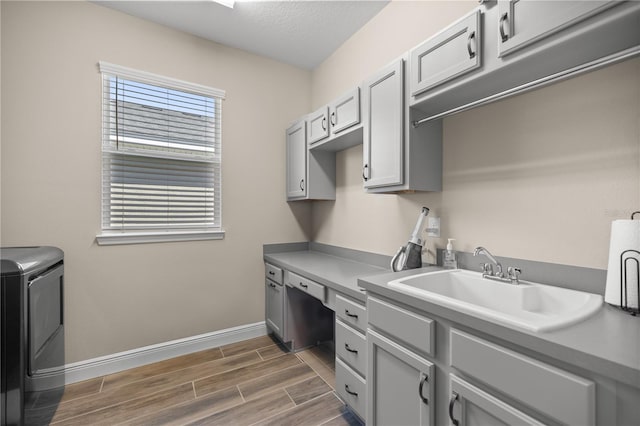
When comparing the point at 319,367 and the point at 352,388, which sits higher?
the point at 352,388

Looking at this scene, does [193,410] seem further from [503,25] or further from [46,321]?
[503,25]

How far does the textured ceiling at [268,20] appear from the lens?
7.39 feet

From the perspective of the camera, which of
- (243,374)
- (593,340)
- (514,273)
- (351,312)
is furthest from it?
(243,374)

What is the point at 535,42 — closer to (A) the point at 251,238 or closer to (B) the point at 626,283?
(B) the point at 626,283

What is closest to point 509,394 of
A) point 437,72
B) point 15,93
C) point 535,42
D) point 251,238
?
point 535,42

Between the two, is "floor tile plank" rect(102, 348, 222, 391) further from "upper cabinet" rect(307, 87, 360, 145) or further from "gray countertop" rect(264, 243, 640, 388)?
"upper cabinet" rect(307, 87, 360, 145)

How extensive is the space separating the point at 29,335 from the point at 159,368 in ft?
3.68

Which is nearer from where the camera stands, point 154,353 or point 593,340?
point 593,340

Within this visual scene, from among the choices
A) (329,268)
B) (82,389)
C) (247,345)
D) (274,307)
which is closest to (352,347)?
(329,268)

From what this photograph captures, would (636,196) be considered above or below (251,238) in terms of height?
above

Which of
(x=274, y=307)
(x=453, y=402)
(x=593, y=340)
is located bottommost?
(x=274, y=307)

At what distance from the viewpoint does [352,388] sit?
5.54 ft

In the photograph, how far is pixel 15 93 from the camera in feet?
6.49

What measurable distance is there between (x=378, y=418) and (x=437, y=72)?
1772 mm
